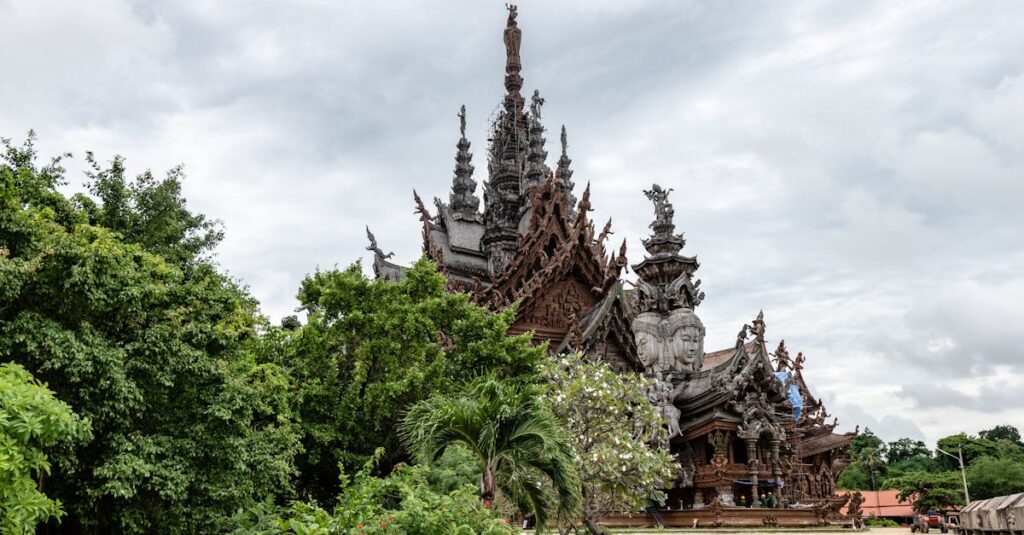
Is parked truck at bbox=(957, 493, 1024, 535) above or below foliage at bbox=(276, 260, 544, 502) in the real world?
below

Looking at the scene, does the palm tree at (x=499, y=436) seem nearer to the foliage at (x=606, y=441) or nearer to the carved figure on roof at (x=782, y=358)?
the foliage at (x=606, y=441)

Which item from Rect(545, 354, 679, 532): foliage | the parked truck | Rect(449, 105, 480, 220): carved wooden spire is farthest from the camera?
Rect(449, 105, 480, 220): carved wooden spire

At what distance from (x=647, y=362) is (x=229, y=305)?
19604mm

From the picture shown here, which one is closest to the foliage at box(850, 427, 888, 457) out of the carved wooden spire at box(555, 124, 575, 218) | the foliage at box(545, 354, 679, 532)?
the carved wooden spire at box(555, 124, 575, 218)

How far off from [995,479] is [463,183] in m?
45.7

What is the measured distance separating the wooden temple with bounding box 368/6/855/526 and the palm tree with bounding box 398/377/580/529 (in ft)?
40.6

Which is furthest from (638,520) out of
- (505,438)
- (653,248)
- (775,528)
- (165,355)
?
(165,355)

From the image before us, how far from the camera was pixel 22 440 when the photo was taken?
25.7 ft

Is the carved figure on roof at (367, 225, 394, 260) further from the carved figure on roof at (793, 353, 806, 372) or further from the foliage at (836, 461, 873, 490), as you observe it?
the foliage at (836, 461, 873, 490)

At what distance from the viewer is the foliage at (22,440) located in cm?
757

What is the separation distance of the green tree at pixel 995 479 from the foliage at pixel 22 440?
213 feet

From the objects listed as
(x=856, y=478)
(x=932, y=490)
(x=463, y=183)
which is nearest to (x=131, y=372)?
(x=463, y=183)

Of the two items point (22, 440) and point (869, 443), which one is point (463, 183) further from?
point (869, 443)

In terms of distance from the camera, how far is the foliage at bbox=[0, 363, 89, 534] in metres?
7.57
